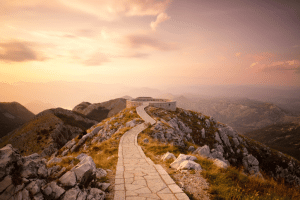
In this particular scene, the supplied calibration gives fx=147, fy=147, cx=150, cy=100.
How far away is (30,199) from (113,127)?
22651 mm

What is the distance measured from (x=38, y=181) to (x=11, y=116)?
183369mm

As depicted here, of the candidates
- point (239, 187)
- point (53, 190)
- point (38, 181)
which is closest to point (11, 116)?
point (38, 181)

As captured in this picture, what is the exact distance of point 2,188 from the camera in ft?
12.7

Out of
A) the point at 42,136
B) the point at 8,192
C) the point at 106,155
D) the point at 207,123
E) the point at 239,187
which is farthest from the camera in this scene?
the point at 42,136

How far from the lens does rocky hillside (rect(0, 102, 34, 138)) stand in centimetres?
11651

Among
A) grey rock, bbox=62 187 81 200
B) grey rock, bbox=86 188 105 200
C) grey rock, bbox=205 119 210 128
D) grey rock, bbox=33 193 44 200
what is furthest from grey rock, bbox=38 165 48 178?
grey rock, bbox=205 119 210 128

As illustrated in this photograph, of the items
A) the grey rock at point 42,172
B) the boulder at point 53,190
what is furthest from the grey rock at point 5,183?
the grey rock at point 42,172

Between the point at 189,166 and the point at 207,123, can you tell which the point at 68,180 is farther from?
the point at 207,123

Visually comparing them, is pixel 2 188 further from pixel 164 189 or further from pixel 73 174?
pixel 164 189

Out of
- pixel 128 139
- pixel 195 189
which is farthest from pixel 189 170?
pixel 128 139

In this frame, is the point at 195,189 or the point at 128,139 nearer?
the point at 195,189

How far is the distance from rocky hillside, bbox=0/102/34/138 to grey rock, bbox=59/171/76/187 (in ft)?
474

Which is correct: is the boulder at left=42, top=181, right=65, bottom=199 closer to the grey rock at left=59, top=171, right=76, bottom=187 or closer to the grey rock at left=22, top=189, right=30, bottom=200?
the grey rock at left=59, top=171, right=76, bottom=187

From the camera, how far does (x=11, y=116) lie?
452ft
